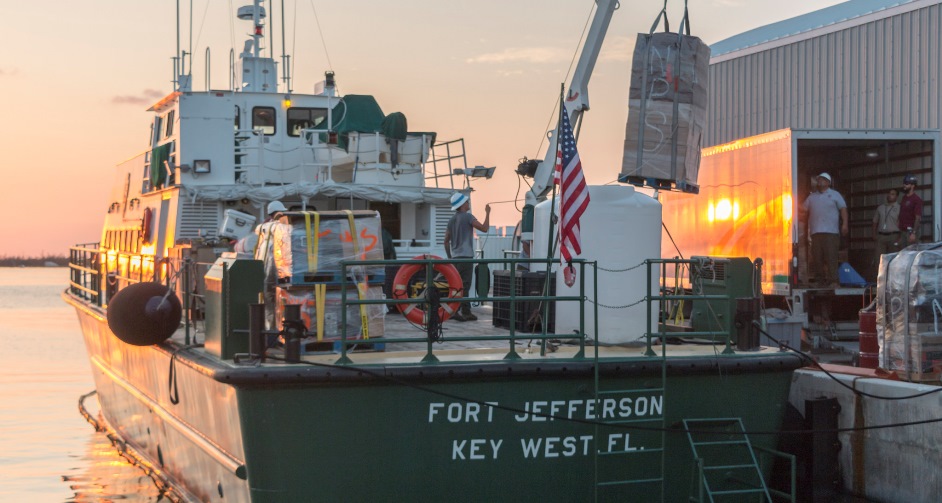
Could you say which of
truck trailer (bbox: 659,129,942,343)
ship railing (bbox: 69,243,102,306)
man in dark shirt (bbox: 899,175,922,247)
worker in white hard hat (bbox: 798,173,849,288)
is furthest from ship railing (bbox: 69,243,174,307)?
man in dark shirt (bbox: 899,175,922,247)

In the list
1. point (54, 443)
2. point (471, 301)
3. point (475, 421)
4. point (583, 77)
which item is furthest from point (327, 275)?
point (54, 443)

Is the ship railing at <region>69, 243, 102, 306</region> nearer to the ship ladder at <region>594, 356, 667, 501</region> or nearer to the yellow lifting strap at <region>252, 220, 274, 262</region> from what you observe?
the yellow lifting strap at <region>252, 220, 274, 262</region>

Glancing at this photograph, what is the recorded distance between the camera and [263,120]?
1555 cm

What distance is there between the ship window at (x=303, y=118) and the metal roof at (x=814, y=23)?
7.99 meters

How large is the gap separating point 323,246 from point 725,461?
3.49 meters

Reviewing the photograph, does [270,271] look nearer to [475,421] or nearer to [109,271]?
[475,421]

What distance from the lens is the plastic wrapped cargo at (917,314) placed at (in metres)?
9.11

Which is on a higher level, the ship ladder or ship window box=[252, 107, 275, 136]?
ship window box=[252, 107, 275, 136]

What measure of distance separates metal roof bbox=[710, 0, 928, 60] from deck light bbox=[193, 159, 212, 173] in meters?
10.1

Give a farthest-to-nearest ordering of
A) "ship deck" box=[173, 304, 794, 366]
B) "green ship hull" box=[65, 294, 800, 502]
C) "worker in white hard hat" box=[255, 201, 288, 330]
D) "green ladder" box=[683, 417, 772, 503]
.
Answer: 1. "worker in white hard hat" box=[255, 201, 288, 330]
2. "green ladder" box=[683, 417, 772, 503]
3. "ship deck" box=[173, 304, 794, 366]
4. "green ship hull" box=[65, 294, 800, 502]

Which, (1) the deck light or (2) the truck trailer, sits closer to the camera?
(2) the truck trailer

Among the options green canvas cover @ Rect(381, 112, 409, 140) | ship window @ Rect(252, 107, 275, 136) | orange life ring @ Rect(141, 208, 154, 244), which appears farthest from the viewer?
ship window @ Rect(252, 107, 275, 136)

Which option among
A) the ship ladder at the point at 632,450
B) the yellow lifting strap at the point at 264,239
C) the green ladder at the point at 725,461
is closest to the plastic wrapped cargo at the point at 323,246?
the yellow lifting strap at the point at 264,239

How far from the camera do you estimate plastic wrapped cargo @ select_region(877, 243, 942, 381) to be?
29.9ft
